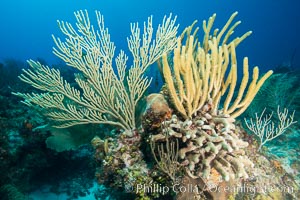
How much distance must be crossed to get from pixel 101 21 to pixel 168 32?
1111mm

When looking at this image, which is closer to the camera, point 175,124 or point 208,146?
point 208,146

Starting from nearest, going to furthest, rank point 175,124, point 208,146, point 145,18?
point 208,146
point 175,124
point 145,18

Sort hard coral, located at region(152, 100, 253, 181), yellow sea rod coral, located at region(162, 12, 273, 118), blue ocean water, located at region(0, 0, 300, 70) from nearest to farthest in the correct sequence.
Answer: hard coral, located at region(152, 100, 253, 181)
yellow sea rod coral, located at region(162, 12, 273, 118)
blue ocean water, located at region(0, 0, 300, 70)

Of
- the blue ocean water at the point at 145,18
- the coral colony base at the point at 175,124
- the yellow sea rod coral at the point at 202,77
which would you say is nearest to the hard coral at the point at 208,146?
the coral colony base at the point at 175,124

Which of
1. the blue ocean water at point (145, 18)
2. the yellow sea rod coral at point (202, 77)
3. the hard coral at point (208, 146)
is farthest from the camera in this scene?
the blue ocean water at point (145, 18)

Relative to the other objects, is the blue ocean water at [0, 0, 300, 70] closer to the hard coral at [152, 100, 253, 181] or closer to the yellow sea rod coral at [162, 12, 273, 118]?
the yellow sea rod coral at [162, 12, 273, 118]

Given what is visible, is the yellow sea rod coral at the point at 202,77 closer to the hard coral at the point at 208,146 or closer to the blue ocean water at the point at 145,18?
the hard coral at the point at 208,146

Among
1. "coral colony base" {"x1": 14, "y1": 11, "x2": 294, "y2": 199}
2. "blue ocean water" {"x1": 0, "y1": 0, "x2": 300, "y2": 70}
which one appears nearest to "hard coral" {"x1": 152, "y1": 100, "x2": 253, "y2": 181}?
"coral colony base" {"x1": 14, "y1": 11, "x2": 294, "y2": 199}

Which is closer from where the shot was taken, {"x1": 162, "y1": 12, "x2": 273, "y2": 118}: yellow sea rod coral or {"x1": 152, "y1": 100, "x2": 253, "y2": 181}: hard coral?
{"x1": 152, "y1": 100, "x2": 253, "y2": 181}: hard coral

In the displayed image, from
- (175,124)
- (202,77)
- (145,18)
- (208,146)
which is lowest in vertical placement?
(208,146)

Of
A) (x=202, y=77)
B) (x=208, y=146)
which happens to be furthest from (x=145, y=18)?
(x=208, y=146)

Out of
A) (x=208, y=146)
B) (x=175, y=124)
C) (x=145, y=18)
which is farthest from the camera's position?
(x=145, y=18)

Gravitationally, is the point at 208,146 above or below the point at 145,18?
below

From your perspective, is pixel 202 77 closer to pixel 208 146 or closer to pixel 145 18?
pixel 208 146
